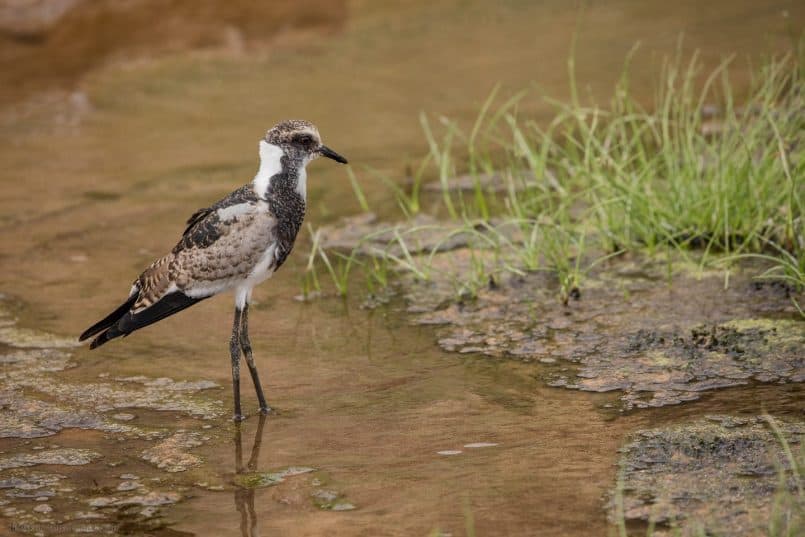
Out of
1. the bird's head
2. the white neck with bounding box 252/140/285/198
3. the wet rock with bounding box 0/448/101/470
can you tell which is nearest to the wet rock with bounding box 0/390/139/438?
the wet rock with bounding box 0/448/101/470

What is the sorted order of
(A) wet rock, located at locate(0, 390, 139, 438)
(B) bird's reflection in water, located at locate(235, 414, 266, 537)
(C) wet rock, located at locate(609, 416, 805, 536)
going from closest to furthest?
1. (C) wet rock, located at locate(609, 416, 805, 536)
2. (B) bird's reflection in water, located at locate(235, 414, 266, 537)
3. (A) wet rock, located at locate(0, 390, 139, 438)

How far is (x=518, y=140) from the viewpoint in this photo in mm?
7535

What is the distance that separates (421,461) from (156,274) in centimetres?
170

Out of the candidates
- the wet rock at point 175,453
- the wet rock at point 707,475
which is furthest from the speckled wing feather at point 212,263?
the wet rock at point 707,475

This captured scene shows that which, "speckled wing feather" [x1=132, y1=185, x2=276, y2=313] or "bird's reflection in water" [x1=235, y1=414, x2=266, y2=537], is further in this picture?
"speckled wing feather" [x1=132, y1=185, x2=276, y2=313]

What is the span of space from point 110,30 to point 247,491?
9149 mm

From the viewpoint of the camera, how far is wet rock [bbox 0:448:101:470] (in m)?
5.07

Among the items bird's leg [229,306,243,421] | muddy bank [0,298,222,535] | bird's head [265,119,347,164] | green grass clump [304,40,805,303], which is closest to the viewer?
muddy bank [0,298,222,535]

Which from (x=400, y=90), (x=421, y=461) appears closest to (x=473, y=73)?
(x=400, y=90)

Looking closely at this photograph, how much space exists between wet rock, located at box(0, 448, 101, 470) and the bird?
583 mm

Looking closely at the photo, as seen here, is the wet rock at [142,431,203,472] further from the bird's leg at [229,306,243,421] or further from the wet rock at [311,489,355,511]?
the wet rock at [311,489,355,511]

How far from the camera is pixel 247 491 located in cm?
479

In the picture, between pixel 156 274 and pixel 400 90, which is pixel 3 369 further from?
pixel 400 90

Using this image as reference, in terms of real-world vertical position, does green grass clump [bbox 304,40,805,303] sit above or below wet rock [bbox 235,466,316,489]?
above
